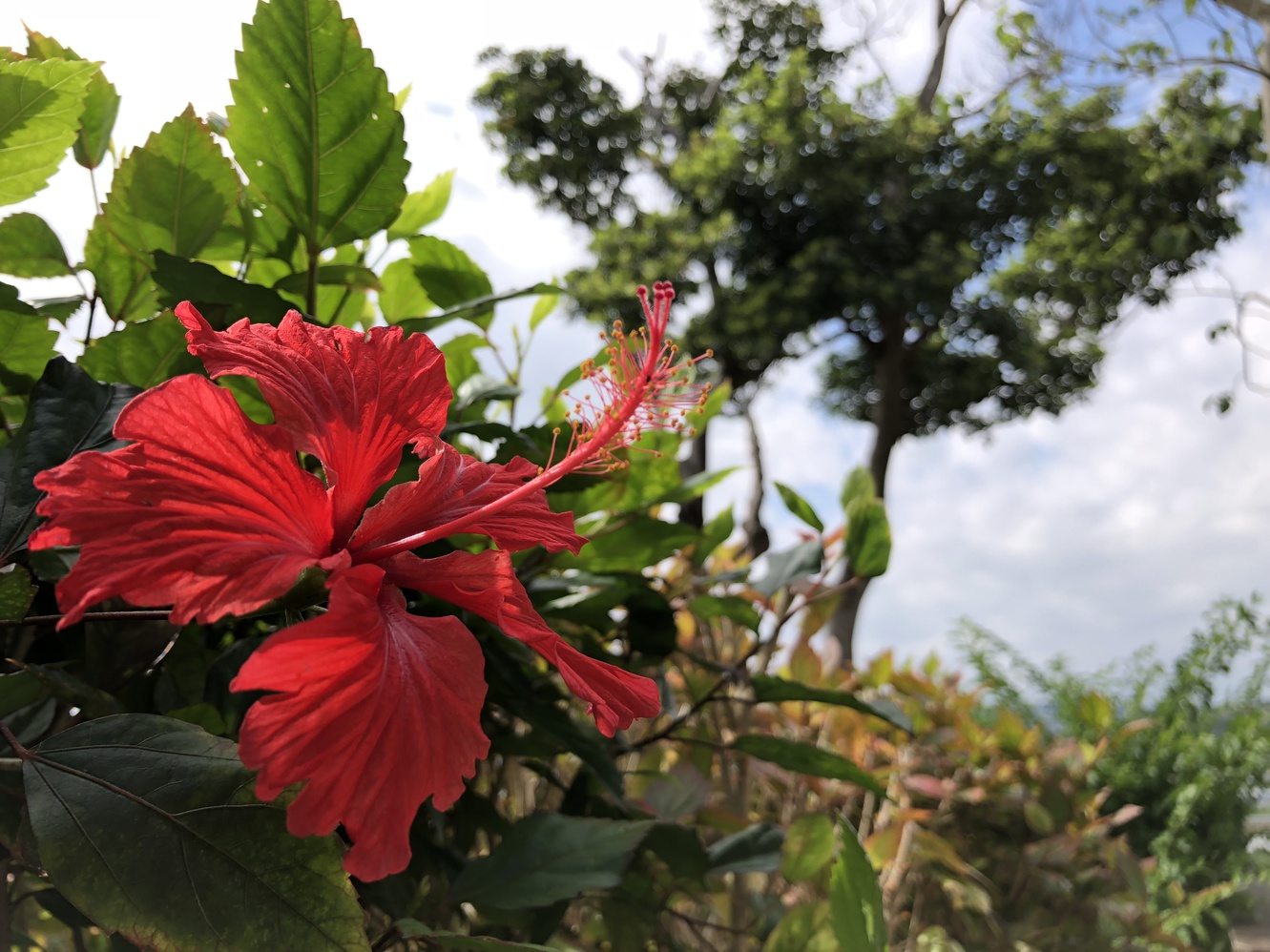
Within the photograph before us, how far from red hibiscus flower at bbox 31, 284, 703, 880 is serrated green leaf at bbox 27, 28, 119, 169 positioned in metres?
0.25

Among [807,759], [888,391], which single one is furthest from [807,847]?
[888,391]

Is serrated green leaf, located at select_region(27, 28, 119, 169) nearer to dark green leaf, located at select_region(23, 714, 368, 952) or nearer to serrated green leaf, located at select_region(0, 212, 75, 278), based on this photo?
serrated green leaf, located at select_region(0, 212, 75, 278)

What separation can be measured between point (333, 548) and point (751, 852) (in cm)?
47

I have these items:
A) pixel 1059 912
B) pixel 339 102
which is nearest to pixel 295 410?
pixel 339 102

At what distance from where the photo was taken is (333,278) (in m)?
0.45

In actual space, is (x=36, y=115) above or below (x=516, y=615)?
above

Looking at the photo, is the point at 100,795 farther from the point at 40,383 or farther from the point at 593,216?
the point at 593,216

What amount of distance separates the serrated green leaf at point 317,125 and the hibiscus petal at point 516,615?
20 cm

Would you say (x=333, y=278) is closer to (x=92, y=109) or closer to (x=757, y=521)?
(x=92, y=109)

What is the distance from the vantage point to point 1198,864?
201 cm

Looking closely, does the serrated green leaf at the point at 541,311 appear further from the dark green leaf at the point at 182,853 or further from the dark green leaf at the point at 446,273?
the dark green leaf at the point at 182,853

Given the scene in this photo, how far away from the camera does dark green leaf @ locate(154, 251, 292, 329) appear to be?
1.18ft

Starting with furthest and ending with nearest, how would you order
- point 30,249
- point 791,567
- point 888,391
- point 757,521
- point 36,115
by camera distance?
point 888,391 < point 757,521 < point 791,567 < point 30,249 < point 36,115

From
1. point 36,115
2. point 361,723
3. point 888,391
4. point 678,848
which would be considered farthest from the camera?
point 888,391
